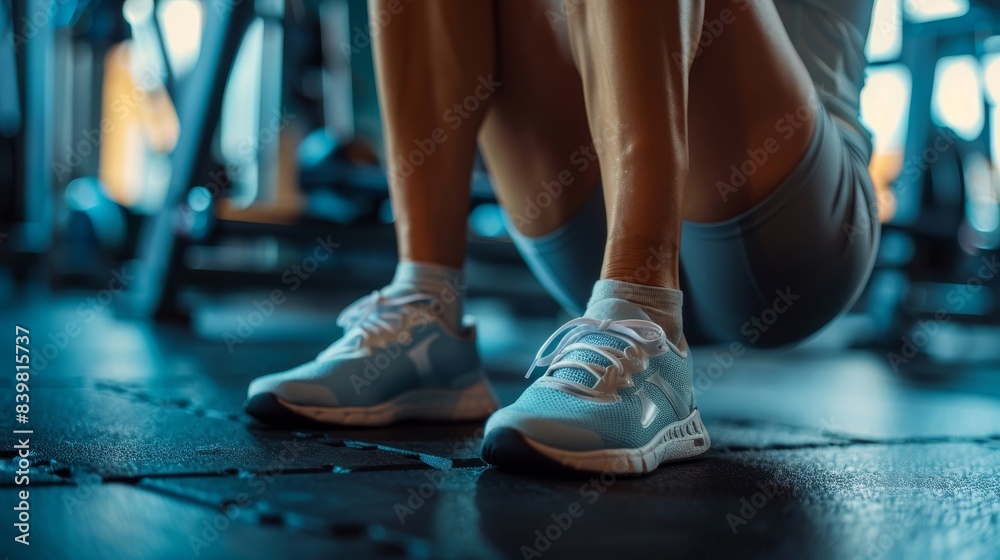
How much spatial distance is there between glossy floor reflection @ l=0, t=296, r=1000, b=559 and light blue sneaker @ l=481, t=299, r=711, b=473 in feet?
0.06

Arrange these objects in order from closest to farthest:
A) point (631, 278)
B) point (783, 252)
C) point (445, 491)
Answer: point (445, 491) → point (631, 278) → point (783, 252)

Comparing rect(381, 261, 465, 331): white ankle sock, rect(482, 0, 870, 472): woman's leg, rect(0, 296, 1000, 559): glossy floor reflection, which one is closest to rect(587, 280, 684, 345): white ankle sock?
rect(482, 0, 870, 472): woman's leg

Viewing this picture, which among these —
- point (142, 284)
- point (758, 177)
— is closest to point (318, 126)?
point (142, 284)

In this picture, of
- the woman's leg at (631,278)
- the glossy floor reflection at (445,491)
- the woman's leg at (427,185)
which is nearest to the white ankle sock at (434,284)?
the woman's leg at (427,185)

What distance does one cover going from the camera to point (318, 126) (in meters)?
3.38

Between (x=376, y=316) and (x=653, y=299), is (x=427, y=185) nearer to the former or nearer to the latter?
(x=376, y=316)

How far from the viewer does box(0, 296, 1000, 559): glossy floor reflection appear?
49 cm

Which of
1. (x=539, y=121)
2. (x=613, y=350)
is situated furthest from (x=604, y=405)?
(x=539, y=121)

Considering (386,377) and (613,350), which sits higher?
(613,350)

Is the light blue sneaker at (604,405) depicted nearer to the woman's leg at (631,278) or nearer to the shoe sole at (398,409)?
the woman's leg at (631,278)

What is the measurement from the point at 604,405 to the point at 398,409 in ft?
1.09

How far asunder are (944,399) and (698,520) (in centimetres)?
123

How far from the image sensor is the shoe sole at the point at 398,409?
35.0 inches

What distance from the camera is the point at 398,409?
0.96 meters
